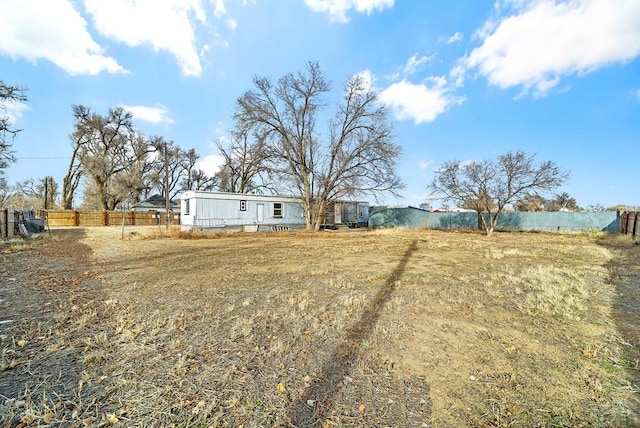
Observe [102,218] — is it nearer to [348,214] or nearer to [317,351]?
[348,214]

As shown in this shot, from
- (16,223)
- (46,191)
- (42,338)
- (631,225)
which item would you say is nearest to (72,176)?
(46,191)

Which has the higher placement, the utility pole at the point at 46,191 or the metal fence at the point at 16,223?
the utility pole at the point at 46,191

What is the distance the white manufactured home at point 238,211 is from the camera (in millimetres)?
16797

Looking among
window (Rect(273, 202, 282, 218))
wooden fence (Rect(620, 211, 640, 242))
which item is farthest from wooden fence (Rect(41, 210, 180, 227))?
wooden fence (Rect(620, 211, 640, 242))

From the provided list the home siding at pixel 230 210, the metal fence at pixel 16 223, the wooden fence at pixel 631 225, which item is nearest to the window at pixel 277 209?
the home siding at pixel 230 210

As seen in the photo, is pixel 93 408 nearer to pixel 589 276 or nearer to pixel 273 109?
pixel 589 276

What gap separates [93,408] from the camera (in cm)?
197

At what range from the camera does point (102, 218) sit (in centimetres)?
2830

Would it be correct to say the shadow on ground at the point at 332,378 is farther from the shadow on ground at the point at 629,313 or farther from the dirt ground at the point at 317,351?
the shadow on ground at the point at 629,313

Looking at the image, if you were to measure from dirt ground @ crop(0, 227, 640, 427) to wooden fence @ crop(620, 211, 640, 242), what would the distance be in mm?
11409

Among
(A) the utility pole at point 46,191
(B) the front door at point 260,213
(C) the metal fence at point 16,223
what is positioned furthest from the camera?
(A) the utility pole at point 46,191

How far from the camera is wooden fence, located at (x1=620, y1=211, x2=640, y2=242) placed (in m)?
13.1

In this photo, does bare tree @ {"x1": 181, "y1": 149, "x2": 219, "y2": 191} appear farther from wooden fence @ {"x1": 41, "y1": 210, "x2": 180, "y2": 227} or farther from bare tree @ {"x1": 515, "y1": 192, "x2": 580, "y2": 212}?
bare tree @ {"x1": 515, "y1": 192, "x2": 580, "y2": 212}

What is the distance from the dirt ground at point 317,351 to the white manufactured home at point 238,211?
36.8 feet
